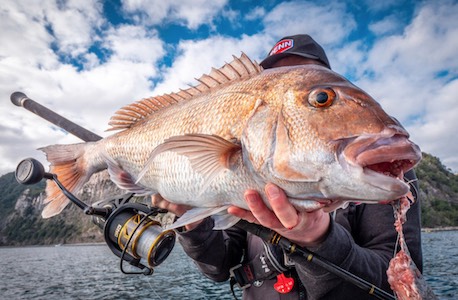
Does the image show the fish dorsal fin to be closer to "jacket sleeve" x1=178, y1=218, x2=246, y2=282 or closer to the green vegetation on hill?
"jacket sleeve" x1=178, y1=218, x2=246, y2=282

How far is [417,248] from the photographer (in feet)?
9.12

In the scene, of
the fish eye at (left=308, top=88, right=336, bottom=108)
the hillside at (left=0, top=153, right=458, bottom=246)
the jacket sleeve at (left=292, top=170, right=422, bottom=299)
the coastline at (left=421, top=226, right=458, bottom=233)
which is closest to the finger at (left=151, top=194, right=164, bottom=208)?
the jacket sleeve at (left=292, top=170, right=422, bottom=299)

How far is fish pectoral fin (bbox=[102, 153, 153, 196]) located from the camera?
2.91 metres

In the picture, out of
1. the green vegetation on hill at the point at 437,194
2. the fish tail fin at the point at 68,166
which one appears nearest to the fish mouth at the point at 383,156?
the fish tail fin at the point at 68,166

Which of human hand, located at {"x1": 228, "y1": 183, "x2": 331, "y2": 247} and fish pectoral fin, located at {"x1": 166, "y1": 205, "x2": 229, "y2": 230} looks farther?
fish pectoral fin, located at {"x1": 166, "y1": 205, "x2": 229, "y2": 230}

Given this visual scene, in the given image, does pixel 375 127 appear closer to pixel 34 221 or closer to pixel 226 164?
pixel 226 164

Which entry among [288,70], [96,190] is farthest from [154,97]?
[96,190]

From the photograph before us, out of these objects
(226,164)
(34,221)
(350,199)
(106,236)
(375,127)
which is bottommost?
(34,221)

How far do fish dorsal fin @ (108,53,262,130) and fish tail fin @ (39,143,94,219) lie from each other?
667 millimetres

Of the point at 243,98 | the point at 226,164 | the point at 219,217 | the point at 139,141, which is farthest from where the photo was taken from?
the point at 139,141

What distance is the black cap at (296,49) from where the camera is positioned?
382cm

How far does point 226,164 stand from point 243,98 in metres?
0.46

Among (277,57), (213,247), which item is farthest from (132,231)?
(277,57)

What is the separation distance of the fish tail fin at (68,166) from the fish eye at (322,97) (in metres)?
2.71
